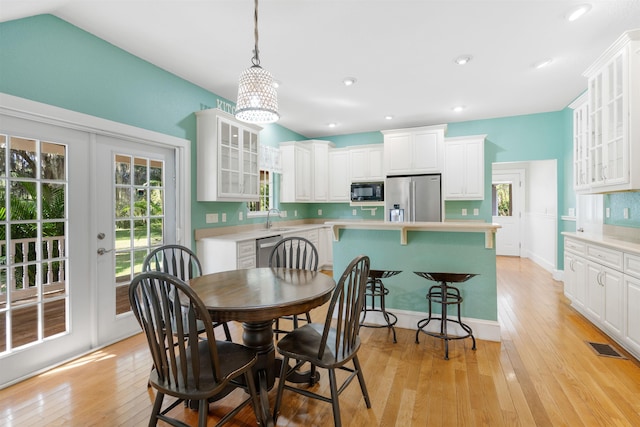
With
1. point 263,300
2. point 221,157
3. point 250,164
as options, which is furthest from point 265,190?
point 263,300

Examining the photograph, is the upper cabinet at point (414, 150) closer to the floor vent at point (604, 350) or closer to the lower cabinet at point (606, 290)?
the lower cabinet at point (606, 290)

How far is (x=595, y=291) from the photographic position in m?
3.05

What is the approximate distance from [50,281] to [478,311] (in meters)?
3.71

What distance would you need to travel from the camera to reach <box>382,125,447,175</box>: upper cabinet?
5.21 m

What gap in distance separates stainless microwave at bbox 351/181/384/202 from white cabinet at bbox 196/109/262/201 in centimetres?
233

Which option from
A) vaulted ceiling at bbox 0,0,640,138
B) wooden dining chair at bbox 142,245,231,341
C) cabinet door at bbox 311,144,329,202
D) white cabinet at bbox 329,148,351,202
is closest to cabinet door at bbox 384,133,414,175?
white cabinet at bbox 329,148,351,202

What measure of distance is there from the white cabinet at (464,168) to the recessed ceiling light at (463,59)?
219 centimetres

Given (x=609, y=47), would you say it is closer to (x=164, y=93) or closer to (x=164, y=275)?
(x=164, y=275)

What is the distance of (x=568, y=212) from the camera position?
4.83 metres

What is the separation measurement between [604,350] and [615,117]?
6.79 feet

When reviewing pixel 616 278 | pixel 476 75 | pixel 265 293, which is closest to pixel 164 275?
pixel 265 293

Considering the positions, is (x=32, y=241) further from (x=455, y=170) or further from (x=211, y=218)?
(x=455, y=170)

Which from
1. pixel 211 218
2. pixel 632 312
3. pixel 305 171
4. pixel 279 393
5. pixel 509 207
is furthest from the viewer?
pixel 509 207

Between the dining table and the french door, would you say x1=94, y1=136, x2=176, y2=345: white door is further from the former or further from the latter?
the dining table
